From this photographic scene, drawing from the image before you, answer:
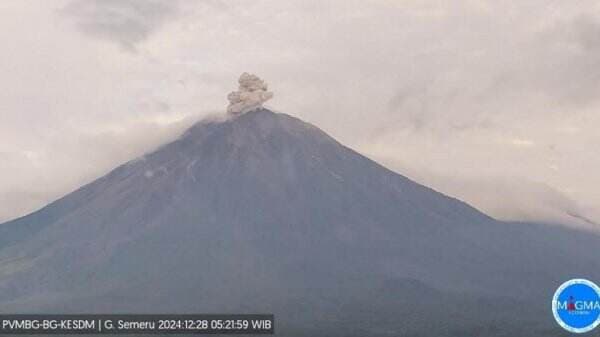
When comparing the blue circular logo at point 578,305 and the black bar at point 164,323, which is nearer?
the blue circular logo at point 578,305

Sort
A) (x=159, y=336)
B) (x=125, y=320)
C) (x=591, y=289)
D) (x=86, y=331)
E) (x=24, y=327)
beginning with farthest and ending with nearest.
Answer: (x=159, y=336)
(x=86, y=331)
(x=24, y=327)
(x=125, y=320)
(x=591, y=289)

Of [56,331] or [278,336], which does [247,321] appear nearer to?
[56,331]

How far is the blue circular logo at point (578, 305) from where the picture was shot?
68.2m

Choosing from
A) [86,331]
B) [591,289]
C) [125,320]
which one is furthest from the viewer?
[86,331]

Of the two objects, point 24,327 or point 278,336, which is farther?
point 278,336

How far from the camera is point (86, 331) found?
3637 inches

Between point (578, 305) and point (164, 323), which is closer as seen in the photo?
point (578, 305)

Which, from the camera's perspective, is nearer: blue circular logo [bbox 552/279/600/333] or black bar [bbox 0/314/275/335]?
blue circular logo [bbox 552/279/600/333]

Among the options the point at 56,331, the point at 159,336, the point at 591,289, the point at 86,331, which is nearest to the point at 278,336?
the point at 159,336

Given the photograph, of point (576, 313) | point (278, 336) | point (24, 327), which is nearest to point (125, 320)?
point (24, 327)

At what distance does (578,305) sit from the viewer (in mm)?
68938

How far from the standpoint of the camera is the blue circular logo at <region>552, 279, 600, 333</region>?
68.2 meters

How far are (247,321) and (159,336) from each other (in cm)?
12688

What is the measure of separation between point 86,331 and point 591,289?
51120mm
